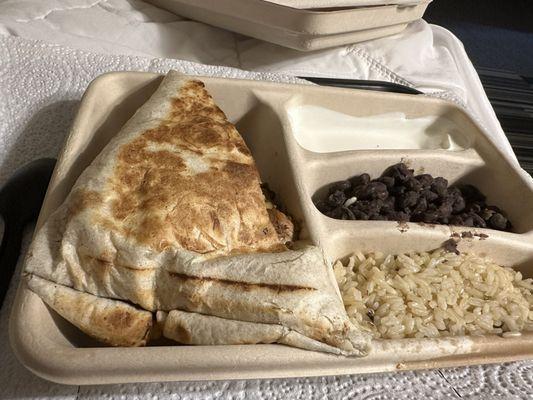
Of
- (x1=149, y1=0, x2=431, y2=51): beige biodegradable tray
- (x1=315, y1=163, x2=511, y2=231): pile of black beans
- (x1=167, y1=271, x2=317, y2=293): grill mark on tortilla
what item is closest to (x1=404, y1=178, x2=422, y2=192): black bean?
(x1=315, y1=163, x2=511, y2=231): pile of black beans

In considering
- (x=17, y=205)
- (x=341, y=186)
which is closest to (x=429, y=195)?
(x=341, y=186)

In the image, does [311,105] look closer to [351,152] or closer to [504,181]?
[351,152]

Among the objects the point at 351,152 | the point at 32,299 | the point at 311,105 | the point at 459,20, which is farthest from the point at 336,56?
the point at 459,20

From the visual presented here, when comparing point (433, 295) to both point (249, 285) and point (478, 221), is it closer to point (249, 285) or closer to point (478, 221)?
point (478, 221)

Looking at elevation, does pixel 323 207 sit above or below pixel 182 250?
below

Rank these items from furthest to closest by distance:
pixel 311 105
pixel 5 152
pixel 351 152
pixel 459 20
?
pixel 459 20
pixel 311 105
pixel 351 152
pixel 5 152

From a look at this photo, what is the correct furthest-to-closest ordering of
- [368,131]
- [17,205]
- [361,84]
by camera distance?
[361,84] < [368,131] < [17,205]

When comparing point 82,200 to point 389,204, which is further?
point 389,204

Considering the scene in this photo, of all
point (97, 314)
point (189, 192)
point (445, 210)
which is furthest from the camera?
point (445, 210)
